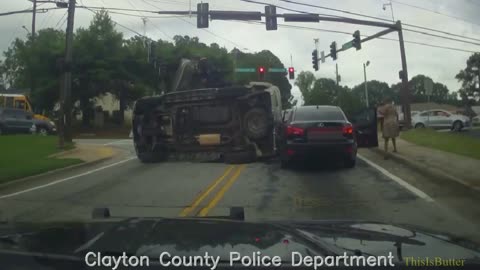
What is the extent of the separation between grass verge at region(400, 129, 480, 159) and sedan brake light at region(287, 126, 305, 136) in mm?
5022

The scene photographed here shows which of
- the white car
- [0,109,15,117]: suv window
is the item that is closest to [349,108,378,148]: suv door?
the white car

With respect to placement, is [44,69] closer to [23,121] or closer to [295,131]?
[23,121]

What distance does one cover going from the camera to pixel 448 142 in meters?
20.7

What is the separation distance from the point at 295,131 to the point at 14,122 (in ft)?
78.7

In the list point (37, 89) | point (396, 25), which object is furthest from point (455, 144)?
point (37, 89)

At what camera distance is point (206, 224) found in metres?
3.79

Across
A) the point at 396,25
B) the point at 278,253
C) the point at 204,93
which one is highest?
the point at 396,25

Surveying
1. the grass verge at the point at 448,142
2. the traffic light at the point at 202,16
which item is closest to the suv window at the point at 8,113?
the traffic light at the point at 202,16

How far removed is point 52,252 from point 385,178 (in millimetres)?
10368

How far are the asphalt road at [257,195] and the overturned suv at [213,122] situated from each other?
52cm

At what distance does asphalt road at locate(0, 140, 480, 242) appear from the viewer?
8.77 m

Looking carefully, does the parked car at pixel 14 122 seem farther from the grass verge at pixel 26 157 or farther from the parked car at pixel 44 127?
the grass verge at pixel 26 157

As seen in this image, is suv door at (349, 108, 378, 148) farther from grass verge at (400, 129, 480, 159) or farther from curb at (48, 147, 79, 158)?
curb at (48, 147, 79, 158)

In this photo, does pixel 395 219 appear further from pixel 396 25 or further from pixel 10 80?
pixel 10 80
